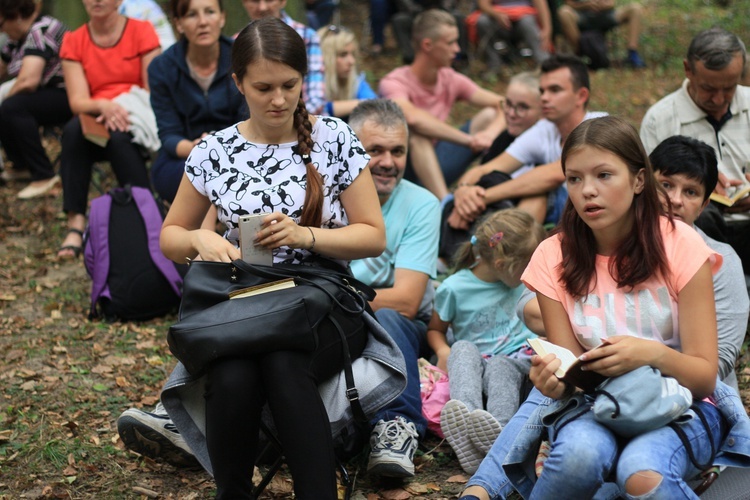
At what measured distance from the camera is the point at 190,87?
17.1ft

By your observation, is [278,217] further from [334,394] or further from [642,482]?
[642,482]

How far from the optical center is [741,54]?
4402 mm

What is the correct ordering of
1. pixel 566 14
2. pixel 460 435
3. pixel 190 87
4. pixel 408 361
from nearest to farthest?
pixel 460 435, pixel 408 361, pixel 190 87, pixel 566 14

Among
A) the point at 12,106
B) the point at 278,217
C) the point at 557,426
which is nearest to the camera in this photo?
the point at 557,426

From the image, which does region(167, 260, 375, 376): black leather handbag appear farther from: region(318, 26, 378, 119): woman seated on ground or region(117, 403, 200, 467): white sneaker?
region(318, 26, 378, 119): woman seated on ground

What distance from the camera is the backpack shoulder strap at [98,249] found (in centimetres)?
489

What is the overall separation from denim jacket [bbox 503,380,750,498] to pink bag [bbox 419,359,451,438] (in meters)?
0.82

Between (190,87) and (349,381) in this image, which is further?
(190,87)

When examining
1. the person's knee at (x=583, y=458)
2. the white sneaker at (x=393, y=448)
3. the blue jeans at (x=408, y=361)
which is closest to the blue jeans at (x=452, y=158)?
the blue jeans at (x=408, y=361)

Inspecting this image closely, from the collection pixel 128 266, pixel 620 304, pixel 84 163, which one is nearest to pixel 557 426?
pixel 620 304

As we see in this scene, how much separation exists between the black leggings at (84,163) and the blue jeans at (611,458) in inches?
159

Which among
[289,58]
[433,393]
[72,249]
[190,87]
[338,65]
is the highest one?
[289,58]

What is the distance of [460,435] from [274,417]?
84cm

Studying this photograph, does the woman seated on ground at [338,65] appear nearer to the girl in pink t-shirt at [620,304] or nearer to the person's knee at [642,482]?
the girl in pink t-shirt at [620,304]
